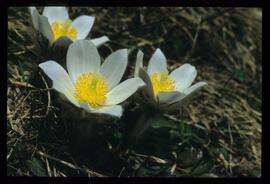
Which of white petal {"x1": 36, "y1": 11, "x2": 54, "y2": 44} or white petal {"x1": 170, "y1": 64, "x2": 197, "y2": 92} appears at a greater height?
white petal {"x1": 36, "y1": 11, "x2": 54, "y2": 44}

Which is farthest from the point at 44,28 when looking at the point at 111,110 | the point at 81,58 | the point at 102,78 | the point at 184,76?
the point at 184,76

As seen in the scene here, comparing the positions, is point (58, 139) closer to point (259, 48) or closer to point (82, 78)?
point (82, 78)

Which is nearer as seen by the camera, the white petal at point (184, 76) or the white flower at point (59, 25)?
the white flower at point (59, 25)

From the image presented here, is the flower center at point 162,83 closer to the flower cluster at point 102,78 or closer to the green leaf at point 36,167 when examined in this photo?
the flower cluster at point 102,78

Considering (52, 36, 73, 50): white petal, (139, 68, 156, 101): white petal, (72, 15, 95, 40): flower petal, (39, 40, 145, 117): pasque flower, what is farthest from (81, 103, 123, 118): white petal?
(72, 15, 95, 40): flower petal

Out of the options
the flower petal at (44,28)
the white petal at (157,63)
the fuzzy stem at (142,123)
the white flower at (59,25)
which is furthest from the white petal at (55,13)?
the fuzzy stem at (142,123)

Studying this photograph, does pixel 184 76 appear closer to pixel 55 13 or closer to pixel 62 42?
pixel 62 42

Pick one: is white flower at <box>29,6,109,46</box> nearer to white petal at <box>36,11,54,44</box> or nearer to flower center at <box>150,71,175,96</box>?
white petal at <box>36,11,54,44</box>
